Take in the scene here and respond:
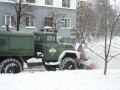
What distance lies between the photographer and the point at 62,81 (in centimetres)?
1205

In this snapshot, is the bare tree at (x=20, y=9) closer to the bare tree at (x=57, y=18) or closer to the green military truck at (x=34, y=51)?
the bare tree at (x=57, y=18)

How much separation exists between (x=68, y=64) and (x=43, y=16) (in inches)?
936

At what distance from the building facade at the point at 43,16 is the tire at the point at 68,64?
19.2 meters

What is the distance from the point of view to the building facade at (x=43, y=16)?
35.8 meters

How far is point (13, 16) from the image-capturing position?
36062 mm

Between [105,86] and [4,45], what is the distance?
5.76 metres

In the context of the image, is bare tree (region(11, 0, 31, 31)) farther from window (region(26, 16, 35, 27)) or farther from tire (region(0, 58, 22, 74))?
tire (region(0, 58, 22, 74))

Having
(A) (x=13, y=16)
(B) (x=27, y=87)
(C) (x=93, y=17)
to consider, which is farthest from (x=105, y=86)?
(C) (x=93, y=17)

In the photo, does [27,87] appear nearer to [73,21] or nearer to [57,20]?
[57,20]

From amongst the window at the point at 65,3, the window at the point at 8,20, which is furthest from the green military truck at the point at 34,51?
the window at the point at 65,3

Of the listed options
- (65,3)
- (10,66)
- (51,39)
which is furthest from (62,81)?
(65,3)

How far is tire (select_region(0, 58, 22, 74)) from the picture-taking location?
14.6 metres

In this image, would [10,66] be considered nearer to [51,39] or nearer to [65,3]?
[51,39]

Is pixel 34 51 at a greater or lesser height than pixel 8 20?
lesser
